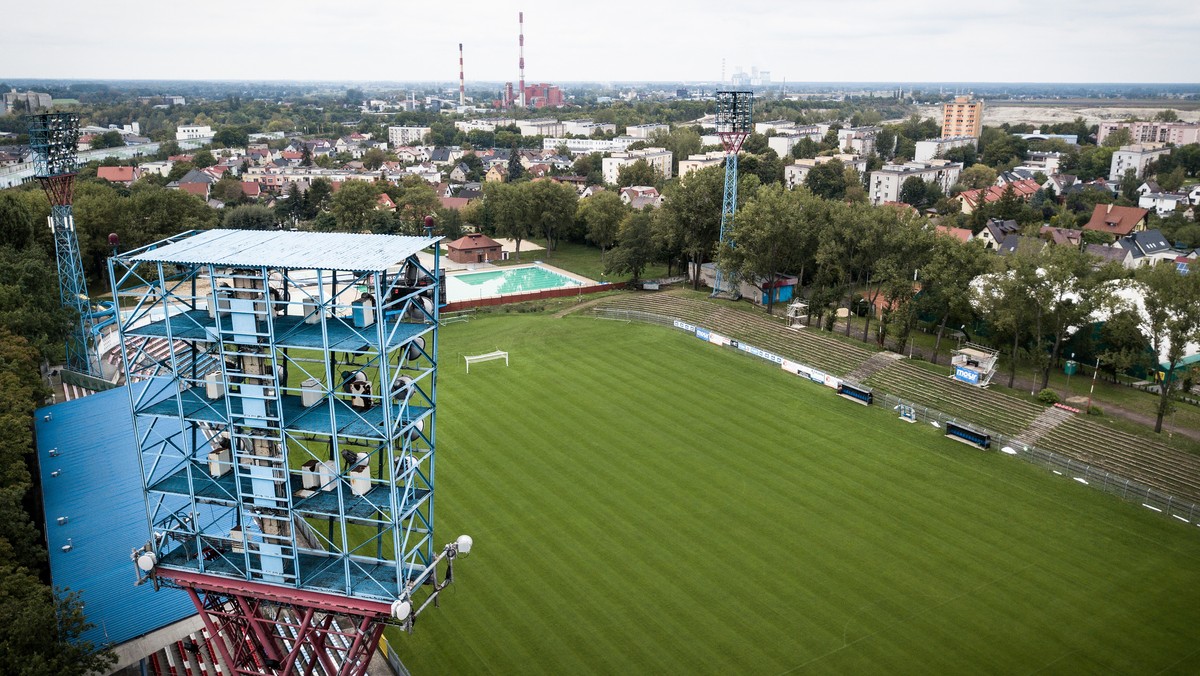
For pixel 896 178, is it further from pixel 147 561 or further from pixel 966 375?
pixel 147 561

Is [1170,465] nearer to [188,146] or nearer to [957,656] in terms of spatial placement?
[957,656]

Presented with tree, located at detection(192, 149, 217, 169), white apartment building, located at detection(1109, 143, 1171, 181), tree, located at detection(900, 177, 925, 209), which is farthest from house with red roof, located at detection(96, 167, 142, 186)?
white apartment building, located at detection(1109, 143, 1171, 181)

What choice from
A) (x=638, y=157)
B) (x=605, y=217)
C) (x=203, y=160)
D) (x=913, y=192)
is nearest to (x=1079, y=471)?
(x=605, y=217)

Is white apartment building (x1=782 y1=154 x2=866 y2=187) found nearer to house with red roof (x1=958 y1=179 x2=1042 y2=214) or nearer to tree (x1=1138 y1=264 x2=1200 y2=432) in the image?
house with red roof (x1=958 y1=179 x2=1042 y2=214)

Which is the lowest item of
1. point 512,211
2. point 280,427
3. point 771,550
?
point 771,550

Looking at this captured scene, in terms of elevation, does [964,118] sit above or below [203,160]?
above

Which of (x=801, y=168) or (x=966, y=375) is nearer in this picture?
(x=966, y=375)

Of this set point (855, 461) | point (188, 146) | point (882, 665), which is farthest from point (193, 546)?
point (188, 146)

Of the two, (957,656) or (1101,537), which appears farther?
(1101,537)
